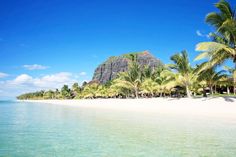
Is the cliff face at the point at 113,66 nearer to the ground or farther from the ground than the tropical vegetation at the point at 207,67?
farther from the ground

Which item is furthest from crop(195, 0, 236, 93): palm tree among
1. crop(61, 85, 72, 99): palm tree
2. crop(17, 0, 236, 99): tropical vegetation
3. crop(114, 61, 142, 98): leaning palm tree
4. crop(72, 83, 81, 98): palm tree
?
crop(61, 85, 72, 99): palm tree

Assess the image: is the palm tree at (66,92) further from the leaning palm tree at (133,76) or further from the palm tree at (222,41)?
the palm tree at (222,41)

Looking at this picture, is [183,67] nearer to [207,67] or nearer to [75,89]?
[207,67]

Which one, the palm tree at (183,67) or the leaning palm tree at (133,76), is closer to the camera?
the palm tree at (183,67)

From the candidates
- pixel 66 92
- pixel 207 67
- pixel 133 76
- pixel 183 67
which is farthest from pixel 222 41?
pixel 66 92

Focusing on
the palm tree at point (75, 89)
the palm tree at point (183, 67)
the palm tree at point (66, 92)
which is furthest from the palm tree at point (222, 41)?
the palm tree at point (66, 92)

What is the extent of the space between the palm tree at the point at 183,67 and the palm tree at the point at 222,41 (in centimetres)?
971

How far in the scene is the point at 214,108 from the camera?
61.8 ft

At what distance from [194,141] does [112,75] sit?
542 ft

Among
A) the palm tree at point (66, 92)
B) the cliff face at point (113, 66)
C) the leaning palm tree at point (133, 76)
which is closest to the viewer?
the leaning palm tree at point (133, 76)

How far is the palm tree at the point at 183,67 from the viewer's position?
28984mm

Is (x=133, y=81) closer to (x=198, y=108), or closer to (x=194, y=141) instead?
(x=198, y=108)

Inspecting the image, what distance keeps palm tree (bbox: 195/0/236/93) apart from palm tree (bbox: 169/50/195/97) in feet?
31.9

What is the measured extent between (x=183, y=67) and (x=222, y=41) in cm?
1048
